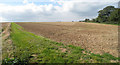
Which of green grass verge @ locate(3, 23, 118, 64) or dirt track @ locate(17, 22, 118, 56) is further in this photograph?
dirt track @ locate(17, 22, 118, 56)

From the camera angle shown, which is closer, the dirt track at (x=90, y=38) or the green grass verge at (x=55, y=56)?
the green grass verge at (x=55, y=56)

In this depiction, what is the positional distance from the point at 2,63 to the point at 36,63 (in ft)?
6.04

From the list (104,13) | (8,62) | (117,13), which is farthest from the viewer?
(104,13)

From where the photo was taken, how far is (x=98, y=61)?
4.75 metres

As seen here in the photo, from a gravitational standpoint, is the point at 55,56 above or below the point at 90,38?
below

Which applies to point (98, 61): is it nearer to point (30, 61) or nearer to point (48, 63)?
point (48, 63)

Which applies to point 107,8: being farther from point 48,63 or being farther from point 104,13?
point 48,63

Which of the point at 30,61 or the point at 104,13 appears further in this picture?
the point at 104,13

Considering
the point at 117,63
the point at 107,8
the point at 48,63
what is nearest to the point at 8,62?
the point at 48,63

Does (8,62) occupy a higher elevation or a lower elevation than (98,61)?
higher

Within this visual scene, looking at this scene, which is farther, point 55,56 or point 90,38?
point 90,38

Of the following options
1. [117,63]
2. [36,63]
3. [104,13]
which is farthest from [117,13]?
[36,63]

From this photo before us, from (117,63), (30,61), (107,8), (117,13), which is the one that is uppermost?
(107,8)

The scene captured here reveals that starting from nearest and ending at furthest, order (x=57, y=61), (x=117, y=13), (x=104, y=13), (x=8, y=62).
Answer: (x=8, y=62) → (x=57, y=61) → (x=117, y=13) → (x=104, y=13)
